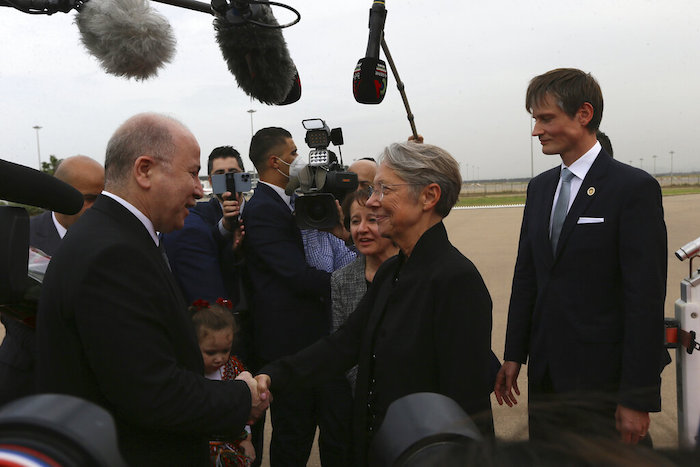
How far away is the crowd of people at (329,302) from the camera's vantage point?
164cm

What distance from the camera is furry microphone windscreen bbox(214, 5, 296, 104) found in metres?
1.75

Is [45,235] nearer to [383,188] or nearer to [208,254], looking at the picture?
[208,254]

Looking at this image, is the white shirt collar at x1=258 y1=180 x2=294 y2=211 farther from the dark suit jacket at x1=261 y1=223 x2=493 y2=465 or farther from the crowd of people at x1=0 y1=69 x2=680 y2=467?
the dark suit jacket at x1=261 y1=223 x2=493 y2=465

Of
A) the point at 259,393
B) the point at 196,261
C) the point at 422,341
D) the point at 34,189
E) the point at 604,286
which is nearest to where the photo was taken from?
the point at 34,189

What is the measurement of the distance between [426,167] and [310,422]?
1777 mm

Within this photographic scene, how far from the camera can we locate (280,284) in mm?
3371

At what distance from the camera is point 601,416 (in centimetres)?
68

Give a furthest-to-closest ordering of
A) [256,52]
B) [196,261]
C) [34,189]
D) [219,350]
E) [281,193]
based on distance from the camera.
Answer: [281,193] < [196,261] < [219,350] < [256,52] < [34,189]

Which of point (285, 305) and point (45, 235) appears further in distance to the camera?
point (285, 305)

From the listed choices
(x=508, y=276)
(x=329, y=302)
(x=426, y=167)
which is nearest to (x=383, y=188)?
(x=426, y=167)

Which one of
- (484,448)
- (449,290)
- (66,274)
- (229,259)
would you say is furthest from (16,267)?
(229,259)

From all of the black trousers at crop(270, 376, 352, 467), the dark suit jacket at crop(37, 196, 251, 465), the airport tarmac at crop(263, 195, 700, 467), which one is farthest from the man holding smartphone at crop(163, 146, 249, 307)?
the dark suit jacket at crop(37, 196, 251, 465)

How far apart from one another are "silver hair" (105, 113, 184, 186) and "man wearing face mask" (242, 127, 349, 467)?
146cm

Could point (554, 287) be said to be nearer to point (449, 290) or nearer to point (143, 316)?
point (449, 290)
